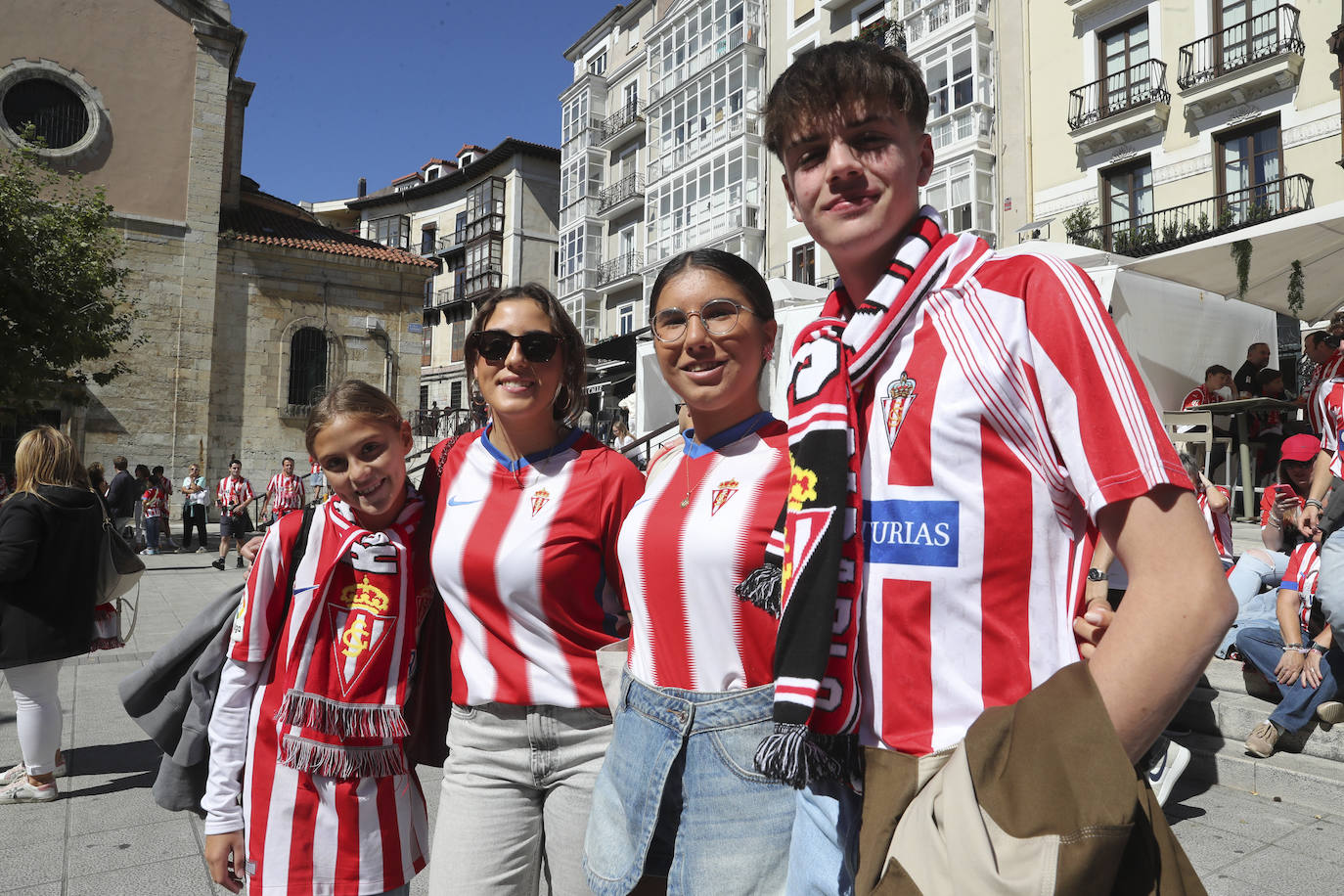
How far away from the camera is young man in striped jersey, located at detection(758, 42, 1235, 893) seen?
3.21 feet

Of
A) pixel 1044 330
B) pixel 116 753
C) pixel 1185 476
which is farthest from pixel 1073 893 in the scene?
pixel 116 753

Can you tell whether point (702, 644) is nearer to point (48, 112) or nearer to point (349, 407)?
point (349, 407)

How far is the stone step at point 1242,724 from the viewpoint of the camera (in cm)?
470

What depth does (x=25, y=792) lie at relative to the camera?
4.60 m

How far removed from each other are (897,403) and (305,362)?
27050 mm

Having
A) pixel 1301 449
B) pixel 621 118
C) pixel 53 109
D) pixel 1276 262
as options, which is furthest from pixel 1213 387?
pixel 621 118

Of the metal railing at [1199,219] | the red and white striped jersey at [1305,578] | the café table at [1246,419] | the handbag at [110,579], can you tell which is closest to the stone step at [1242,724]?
the red and white striped jersey at [1305,578]

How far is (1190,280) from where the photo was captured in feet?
28.8

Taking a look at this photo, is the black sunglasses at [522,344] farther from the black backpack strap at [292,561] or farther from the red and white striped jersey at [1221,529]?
the red and white striped jersey at [1221,529]

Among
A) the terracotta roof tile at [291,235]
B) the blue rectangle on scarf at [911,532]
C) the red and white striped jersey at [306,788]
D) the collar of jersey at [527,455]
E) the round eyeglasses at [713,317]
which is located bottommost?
the red and white striped jersey at [306,788]

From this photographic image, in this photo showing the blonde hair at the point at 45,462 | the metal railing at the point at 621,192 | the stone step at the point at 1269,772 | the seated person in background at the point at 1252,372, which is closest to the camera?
the stone step at the point at 1269,772

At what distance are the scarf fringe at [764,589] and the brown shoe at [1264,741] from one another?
4.50m

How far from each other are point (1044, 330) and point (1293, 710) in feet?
16.2

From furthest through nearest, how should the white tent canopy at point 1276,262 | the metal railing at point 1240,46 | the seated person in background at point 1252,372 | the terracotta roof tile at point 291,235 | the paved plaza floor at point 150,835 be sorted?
the terracotta roof tile at point 291,235 < the metal railing at point 1240,46 < the seated person in background at point 1252,372 < the white tent canopy at point 1276,262 < the paved plaza floor at point 150,835
